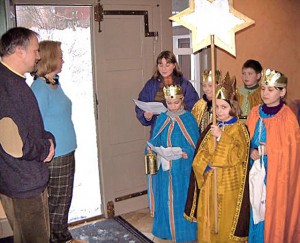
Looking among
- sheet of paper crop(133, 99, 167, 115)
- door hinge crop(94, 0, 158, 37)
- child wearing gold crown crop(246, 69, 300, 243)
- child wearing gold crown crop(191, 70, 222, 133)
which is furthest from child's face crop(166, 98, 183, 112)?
door hinge crop(94, 0, 158, 37)

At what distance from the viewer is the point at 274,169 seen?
2.69 meters

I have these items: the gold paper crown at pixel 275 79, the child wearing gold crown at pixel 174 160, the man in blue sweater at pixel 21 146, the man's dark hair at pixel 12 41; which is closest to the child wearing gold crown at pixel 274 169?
the gold paper crown at pixel 275 79

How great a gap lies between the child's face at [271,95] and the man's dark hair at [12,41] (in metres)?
1.53

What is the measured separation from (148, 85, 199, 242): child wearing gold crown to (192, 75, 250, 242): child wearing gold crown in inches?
9.6

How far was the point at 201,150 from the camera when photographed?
2.86 m

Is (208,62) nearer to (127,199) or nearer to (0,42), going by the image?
(127,199)

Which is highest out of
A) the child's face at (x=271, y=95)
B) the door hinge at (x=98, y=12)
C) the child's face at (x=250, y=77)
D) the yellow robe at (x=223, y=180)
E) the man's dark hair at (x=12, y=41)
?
the door hinge at (x=98, y=12)

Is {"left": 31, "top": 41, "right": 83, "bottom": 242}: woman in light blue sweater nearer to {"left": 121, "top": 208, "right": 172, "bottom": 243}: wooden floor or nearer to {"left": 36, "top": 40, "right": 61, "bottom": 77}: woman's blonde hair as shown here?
{"left": 36, "top": 40, "right": 61, "bottom": 77}: woman's blonde hair

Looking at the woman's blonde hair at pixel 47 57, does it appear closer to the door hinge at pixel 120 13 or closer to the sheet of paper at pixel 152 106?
the sheet of paper at pixel 152 106

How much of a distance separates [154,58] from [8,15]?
1.39 meters

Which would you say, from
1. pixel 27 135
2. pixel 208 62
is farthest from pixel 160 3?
pixel 27 135

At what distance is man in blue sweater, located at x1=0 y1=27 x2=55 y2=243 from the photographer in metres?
2.04

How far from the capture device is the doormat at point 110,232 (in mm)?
3430

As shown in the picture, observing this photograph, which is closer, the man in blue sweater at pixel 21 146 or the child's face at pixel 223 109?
the man in blue sweater at pixel 21 146
